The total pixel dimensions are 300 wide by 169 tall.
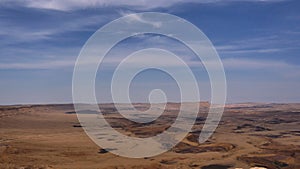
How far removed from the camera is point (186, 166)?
22531 millimetres

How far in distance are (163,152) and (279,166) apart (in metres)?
9.15

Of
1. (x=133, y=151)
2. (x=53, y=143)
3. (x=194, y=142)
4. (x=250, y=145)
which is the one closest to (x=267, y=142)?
(x=250, y=145)

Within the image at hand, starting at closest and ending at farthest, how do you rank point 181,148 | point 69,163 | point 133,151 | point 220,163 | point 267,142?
point 69,163, point 220,163, point 133,151, point 181,148, point 267,142

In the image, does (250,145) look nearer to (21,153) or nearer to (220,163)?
(220,163)

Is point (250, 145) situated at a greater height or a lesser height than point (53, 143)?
greater

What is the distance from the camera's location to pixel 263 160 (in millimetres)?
25234

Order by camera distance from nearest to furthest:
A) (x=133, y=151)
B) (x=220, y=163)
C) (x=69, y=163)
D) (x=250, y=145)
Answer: (x=69, y=163), (x=220, y=163), (x=133, y=151), (x=250, y=145)

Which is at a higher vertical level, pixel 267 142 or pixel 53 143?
pixel 267 142

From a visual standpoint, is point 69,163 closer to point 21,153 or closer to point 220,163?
point 21,153

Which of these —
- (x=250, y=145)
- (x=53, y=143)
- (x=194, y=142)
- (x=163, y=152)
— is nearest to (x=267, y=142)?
(x=250, y=145)

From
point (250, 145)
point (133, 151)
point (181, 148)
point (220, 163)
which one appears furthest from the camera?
point (250, 145)

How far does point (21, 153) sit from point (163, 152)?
11131 mm

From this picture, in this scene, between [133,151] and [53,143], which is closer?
[133,151]

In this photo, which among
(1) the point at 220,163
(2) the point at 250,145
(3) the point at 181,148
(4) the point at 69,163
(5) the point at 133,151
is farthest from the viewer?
(2) the point at 250,145
